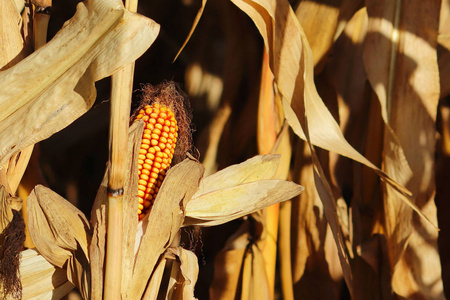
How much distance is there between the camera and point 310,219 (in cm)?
97

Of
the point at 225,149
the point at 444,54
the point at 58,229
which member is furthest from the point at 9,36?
the point at 444,54

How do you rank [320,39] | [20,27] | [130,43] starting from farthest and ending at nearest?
1. [320,39]
2. [20,27]
3. [130,43]

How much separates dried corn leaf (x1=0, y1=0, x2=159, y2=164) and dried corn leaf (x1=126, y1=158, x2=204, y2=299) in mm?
121

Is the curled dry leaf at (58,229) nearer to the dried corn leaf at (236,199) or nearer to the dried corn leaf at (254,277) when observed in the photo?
the dried corn leaf at (236,199)

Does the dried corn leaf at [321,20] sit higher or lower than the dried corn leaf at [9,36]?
higher

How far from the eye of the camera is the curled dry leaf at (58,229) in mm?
524

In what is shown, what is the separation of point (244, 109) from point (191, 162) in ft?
1.22

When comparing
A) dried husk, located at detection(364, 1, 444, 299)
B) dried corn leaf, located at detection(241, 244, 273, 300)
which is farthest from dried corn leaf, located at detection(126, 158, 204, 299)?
dried husk, located at detection(364, 1, 444, 299)

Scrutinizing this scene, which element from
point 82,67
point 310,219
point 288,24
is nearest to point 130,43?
point 82,67

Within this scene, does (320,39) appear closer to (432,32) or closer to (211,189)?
(432,32)

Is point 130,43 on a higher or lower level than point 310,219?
higher

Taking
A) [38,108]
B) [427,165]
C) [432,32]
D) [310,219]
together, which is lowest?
[310,219]

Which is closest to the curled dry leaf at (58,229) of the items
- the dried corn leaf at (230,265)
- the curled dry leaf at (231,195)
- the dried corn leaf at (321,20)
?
the curled dry leaf at (231,195)

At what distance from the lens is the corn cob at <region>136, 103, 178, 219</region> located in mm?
579
